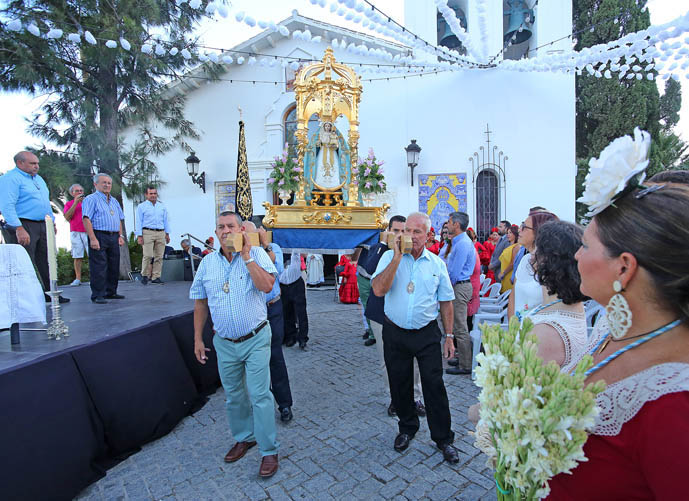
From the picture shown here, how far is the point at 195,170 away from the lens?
12.9 meters

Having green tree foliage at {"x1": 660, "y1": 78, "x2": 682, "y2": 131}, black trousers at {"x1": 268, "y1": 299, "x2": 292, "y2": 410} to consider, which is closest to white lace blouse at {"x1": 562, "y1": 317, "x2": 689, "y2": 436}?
black trousers at {"x1": 268, "y1": 299, "x2": 292, "y2": 410}

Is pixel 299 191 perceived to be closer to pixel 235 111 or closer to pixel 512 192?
pixel 512 192


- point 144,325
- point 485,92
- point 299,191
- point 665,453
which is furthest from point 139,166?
point 665,453

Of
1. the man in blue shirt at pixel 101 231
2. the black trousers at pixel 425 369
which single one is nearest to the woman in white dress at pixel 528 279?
the black trousers at pixel 425 369

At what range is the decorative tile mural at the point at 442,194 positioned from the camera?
1172 cm

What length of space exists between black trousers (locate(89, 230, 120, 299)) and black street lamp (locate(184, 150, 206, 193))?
7574mm

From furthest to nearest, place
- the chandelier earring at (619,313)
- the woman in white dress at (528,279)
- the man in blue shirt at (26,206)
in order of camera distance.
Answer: the man in blue shirt at (26,206) → the woman in white dress at (528,279) → the chandelier earring at (619,313)

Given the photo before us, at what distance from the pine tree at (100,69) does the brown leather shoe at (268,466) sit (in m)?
9.17

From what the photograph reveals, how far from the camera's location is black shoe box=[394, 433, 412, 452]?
3.05 m

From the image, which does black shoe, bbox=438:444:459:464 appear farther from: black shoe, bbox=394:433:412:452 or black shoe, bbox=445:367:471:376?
black shoe, bbox=445:367:471:376

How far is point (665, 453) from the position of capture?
0.83 meters

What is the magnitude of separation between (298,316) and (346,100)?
351 centimetres

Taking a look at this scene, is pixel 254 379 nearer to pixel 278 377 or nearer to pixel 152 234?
pixel 278 377

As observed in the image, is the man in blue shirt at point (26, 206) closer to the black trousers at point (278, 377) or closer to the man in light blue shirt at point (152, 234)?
the man in light blue shirt at point (152, 234)
